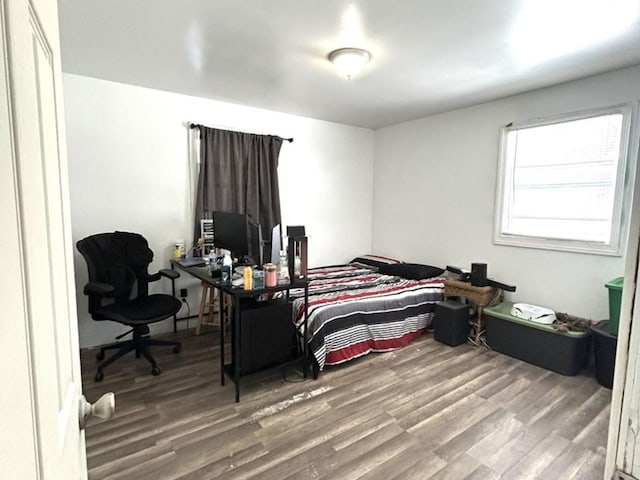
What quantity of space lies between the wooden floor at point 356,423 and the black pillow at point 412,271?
3.80 ft

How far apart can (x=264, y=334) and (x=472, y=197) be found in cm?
282

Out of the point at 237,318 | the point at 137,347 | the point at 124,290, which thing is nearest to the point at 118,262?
the point at 124,290

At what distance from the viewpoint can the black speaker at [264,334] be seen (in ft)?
8.00

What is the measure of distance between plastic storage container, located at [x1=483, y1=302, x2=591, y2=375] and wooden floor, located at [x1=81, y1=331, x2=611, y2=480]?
0.10 m

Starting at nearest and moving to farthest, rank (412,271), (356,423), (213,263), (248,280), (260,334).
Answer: (356,423) < (248,280) < (260,334) < (213,263) < (412,271)

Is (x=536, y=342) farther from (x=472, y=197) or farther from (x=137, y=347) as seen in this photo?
(x=137, y=347)

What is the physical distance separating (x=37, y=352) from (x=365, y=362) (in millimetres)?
2842

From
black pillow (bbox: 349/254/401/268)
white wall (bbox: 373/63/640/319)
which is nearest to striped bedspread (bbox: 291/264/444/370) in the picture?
black pillow (bbox: 349/254/401/268)

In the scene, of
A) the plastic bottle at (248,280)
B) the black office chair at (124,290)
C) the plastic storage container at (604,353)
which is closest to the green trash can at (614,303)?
the plastic storage container at (604,353)

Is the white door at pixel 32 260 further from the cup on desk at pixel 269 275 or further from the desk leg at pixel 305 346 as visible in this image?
the desk leg at pixel 305 346

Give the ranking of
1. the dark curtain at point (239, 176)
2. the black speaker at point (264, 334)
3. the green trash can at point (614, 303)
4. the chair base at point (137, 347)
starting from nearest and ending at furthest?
the black speaker at point (264, 334) → the green trash can at point (614, 303) → the chair base at point (137, 347) → the dark curtain at point (239, 176)

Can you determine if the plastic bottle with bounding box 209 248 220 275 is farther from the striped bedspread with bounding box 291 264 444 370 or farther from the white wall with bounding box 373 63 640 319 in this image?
the white wall with bounding box 373 63 640 319

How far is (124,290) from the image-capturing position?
296 centimetres

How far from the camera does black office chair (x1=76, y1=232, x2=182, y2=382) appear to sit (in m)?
2.65
